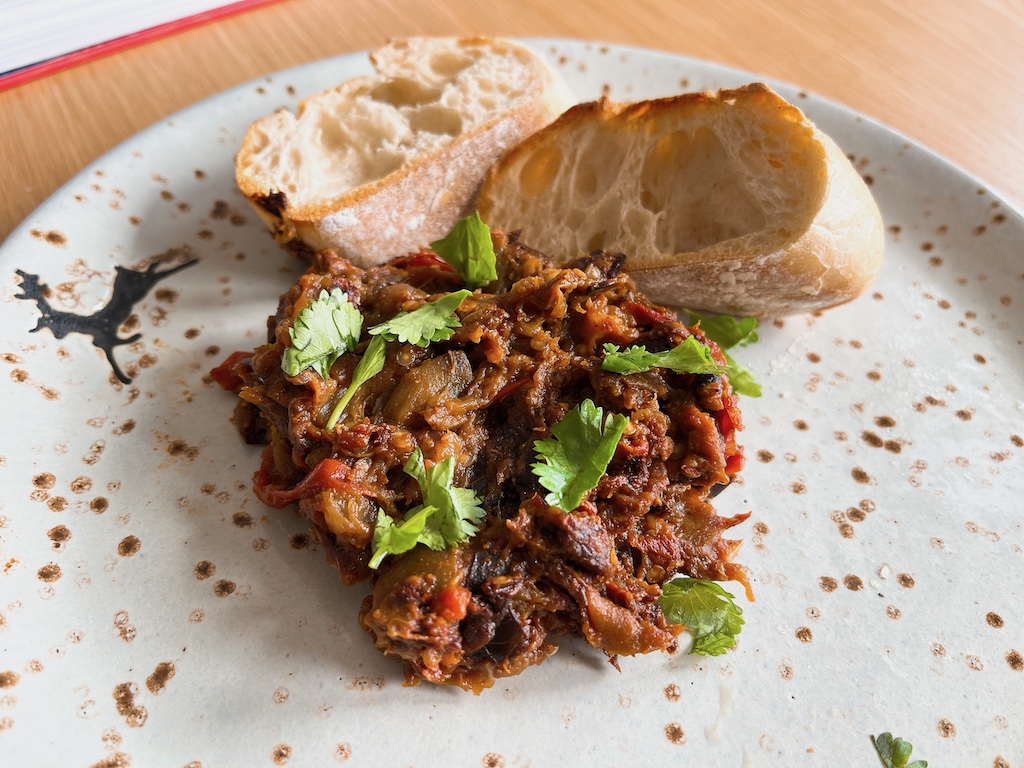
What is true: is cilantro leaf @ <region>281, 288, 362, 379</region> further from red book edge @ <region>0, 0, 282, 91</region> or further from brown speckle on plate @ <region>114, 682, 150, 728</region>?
red book edge @ <region>0, 0, 282, 91</region>

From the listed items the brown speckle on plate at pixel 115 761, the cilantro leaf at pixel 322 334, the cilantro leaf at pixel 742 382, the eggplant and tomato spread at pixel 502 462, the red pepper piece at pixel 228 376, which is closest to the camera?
the brown speckle on plate at pixel 115 761

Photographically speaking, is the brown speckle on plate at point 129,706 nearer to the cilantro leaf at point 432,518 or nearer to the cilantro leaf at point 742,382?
the cilantro leaf at point 432,518

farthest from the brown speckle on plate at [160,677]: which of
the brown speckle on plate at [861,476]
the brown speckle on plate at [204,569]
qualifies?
the brown speckle on plate at [861,476]

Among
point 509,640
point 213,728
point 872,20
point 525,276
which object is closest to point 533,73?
point 525,276

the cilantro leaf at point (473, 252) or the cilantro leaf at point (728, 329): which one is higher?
the cilantro leaf at point (473, 252)

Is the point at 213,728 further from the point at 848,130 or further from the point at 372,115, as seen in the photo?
the point at 848,130

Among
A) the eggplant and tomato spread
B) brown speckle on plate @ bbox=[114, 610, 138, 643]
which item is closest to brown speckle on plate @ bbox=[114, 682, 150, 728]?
brown speckle on plate @ bbox=[114, 610, 138, 643]

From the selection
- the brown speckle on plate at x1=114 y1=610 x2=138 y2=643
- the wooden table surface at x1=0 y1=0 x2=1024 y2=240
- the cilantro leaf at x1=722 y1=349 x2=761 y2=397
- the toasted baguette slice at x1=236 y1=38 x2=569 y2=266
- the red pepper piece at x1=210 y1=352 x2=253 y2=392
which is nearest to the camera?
the brown speckle on plate at x1=114 y1=610 x2=138 y2=643
